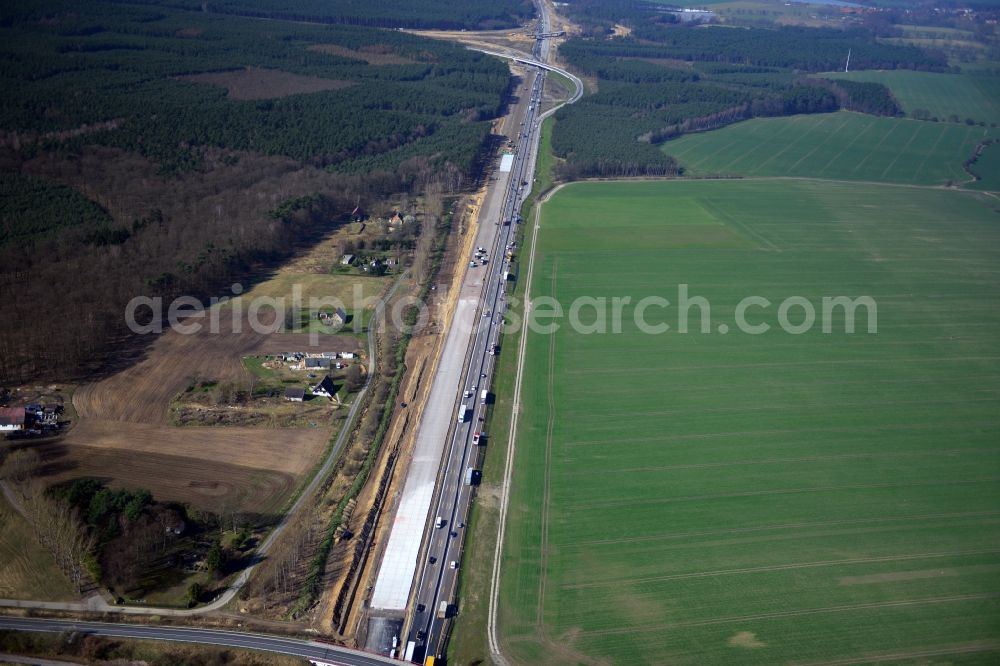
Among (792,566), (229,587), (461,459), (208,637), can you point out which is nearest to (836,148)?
(461,459)

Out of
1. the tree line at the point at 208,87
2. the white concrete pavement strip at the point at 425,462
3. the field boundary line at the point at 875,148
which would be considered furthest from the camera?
the field boundary line at the point at 875,148

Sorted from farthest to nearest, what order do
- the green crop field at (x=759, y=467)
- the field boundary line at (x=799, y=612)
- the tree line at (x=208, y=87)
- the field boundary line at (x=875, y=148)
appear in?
the field boundary line at (x=875, y=148) → the tree line at (x=208, y=87) → the green crop field at (x=759, y=467) → the field boundary line at (x=799, y=612)

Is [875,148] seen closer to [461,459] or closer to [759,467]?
[759,467]

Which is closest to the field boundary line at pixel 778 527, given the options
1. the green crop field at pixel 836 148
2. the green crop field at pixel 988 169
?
the green crop field at pixel 836 148

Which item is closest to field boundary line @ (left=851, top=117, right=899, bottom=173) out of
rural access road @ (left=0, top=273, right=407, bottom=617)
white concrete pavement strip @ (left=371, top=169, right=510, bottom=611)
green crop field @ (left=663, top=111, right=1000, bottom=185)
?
green crop field @ (left=663, top=111, right=1000, bottom=185)

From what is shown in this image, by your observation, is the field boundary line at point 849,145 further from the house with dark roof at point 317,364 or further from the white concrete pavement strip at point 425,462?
the house with dark roof at point 317,364

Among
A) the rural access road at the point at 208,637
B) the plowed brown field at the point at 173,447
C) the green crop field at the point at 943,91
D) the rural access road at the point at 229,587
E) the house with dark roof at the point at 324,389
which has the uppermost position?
the green crop field at the point at 943,91
